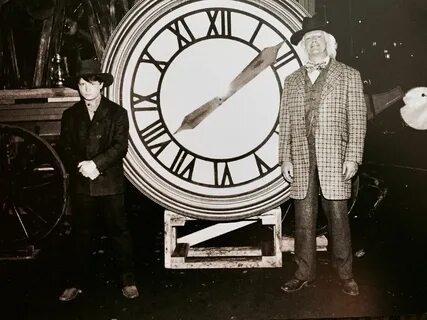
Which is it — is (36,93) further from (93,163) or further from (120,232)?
(120,232)

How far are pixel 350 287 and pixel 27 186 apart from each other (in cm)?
232

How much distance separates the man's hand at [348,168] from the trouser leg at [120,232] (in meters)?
1.31

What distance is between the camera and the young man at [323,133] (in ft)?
8.23

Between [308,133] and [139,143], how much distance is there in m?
A: 1.00

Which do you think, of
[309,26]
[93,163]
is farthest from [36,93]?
[309,26]

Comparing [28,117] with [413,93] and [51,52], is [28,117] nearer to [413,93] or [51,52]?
[51,52]

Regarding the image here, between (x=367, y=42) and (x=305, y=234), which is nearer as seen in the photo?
(x=305, y=234)

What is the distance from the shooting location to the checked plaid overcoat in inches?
98.7

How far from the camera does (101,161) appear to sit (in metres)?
2.49

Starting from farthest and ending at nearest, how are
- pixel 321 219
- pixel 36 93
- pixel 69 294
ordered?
pixel 321 219 → pixel 36 93 → pixel 69 294

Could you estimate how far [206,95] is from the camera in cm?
262

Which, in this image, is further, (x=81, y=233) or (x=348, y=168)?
(x=81, y=233)

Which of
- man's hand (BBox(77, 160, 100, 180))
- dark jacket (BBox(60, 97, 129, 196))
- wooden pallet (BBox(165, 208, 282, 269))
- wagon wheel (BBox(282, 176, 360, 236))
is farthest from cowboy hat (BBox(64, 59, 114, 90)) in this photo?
wagon wheel (BBox(282, 176, 360, 236))

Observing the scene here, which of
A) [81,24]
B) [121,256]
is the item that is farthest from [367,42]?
[121,256]
